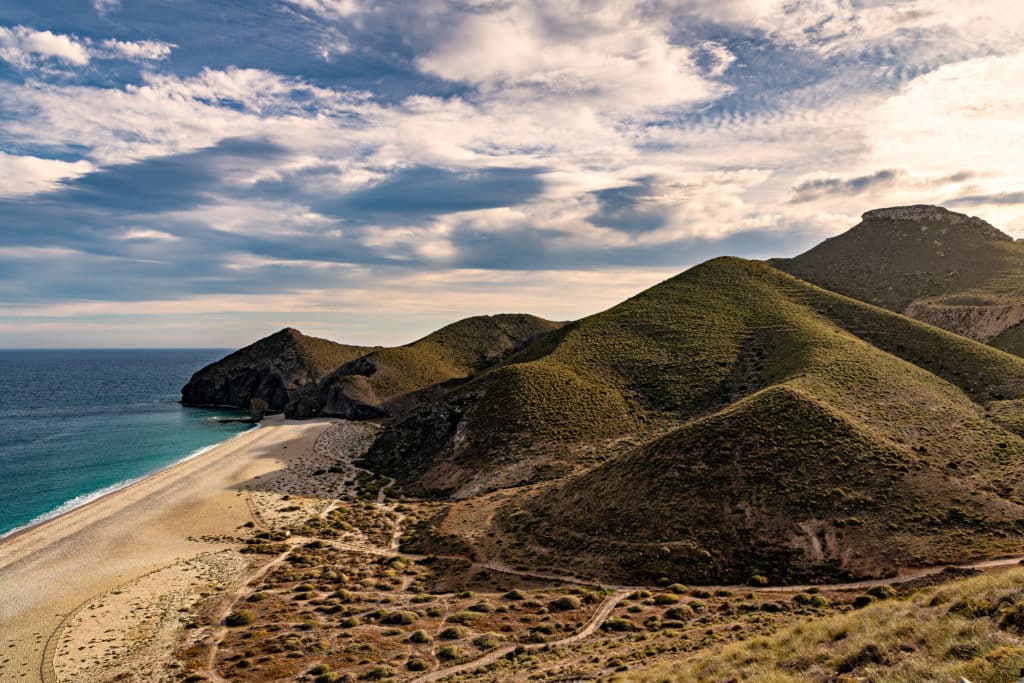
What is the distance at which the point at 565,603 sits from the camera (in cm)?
3175

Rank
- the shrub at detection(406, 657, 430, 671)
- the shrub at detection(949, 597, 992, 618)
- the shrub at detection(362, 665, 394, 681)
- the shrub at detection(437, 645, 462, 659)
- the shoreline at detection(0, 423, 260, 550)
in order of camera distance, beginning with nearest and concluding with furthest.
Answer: the shrub at detection(949, 597, 992, 618) → the shrub at detection(362, 665, 394, 681) → the shrub at detection(406, 657, 430, 671) → the shrub at detection(437, 645, 462, 659) → the shoreline at detection(0, 423, 260, 550)

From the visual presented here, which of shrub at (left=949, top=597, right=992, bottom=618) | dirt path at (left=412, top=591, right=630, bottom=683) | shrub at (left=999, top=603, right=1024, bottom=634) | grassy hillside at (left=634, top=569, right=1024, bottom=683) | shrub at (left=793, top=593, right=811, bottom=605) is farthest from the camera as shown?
shrub at (left=793, top=593, right=811, bottom=605)

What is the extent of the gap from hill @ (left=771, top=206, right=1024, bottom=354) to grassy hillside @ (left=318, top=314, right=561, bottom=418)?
85.4 m

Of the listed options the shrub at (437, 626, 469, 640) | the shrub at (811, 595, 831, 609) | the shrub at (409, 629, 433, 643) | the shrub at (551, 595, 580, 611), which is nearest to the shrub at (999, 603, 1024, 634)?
the shrub at (811, 595, 831, 609)

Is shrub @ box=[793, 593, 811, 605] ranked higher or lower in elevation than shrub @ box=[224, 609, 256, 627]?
higher

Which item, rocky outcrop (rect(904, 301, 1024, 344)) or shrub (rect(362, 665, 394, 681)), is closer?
shrub (rect(362, 665, 394, 681))

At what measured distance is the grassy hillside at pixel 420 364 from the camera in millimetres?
117750

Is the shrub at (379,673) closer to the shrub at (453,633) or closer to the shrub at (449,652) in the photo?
the shrub at (449,652)

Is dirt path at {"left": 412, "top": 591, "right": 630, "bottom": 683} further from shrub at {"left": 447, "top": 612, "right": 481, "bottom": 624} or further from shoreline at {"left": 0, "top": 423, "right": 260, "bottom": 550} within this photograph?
shoreline at {"left": 0, "top": 423, "right": 260, "bottom": 550}

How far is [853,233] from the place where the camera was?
150m

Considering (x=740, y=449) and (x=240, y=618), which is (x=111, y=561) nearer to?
(x=240, y=618)

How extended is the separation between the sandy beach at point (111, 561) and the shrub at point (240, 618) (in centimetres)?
481

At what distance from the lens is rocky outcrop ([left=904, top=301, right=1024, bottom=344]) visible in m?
89.0

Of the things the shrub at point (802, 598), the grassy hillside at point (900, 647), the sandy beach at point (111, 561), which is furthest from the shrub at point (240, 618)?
the shrub at point (802, 598)
